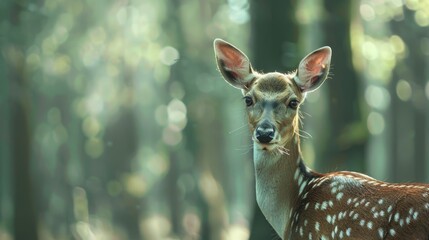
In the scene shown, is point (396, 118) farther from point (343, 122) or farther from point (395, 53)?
point (343, 122)

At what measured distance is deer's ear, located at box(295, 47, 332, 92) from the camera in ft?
27.4

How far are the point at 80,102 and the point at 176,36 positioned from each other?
534cm

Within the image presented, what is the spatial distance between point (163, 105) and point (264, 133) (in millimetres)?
32735

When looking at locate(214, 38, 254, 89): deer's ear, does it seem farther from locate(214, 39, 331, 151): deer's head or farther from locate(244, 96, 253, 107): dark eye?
locate(244, 96, 253, 107): dark eye

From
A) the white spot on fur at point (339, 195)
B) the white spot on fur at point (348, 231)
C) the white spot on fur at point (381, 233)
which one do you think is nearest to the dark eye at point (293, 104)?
the white spot on fur at point (339, 195)

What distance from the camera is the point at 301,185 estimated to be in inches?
327

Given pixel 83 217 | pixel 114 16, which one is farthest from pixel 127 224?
pixel 114 16

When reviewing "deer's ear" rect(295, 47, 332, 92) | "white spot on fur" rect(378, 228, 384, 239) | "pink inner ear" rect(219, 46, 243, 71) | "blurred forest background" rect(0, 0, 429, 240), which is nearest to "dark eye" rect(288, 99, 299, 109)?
"deer's ear" rect(295, 47, 332, 92)

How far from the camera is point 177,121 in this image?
42.1m

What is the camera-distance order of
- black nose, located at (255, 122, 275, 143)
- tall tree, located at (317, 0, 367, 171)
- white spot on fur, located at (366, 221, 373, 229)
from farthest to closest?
tall tree, located at (317, 0, 367, 171), black nose, located at (255, 122, 275, 143), white spot on fur, located at (366, 221, 373, 229)

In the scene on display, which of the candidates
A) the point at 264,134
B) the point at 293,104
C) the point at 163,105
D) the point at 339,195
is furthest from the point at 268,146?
the point at 163,105

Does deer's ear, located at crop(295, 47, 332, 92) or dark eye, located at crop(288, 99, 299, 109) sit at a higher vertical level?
deer's ear, located at crop(295, 47, 332, 92)

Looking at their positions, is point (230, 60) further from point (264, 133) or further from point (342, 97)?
point (342, 97)

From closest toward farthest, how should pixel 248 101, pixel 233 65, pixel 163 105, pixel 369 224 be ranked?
1. pixel 369 224
2. pixel 248 101
3. pixel 233 65
4. pixel 163 105
